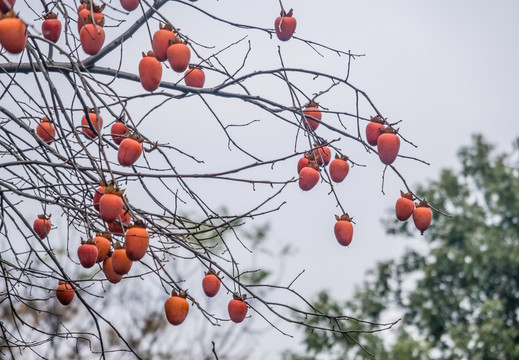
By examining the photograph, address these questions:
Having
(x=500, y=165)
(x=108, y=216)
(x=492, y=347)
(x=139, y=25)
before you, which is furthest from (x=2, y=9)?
(x=500, y=165)

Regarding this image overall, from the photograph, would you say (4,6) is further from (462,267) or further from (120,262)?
(462,267)

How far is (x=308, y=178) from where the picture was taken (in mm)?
2535

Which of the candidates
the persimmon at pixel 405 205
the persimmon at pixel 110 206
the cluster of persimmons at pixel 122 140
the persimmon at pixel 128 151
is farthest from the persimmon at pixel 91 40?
the persimmon at pixel 405 205

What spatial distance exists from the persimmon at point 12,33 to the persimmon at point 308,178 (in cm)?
106

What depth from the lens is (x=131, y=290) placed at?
11938mm

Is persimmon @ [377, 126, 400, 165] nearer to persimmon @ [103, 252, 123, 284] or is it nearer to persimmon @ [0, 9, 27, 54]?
persimmon @ [103, 252, 123, 284]

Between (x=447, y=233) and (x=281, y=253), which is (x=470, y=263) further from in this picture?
(x=281, y=253)

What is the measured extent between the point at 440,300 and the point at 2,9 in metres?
13.2

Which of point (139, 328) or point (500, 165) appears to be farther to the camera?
point (500, 165)

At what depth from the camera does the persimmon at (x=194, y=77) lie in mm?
2715

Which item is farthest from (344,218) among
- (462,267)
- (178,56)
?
(462,267)

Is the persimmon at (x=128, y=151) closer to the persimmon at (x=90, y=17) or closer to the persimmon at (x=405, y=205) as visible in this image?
the persimmon at (x=90, y=17)

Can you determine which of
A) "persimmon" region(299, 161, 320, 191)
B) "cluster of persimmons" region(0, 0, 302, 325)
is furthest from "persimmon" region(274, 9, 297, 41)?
"persimmon" region(299, 161, 320, 191)

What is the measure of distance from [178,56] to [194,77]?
0.38 m
